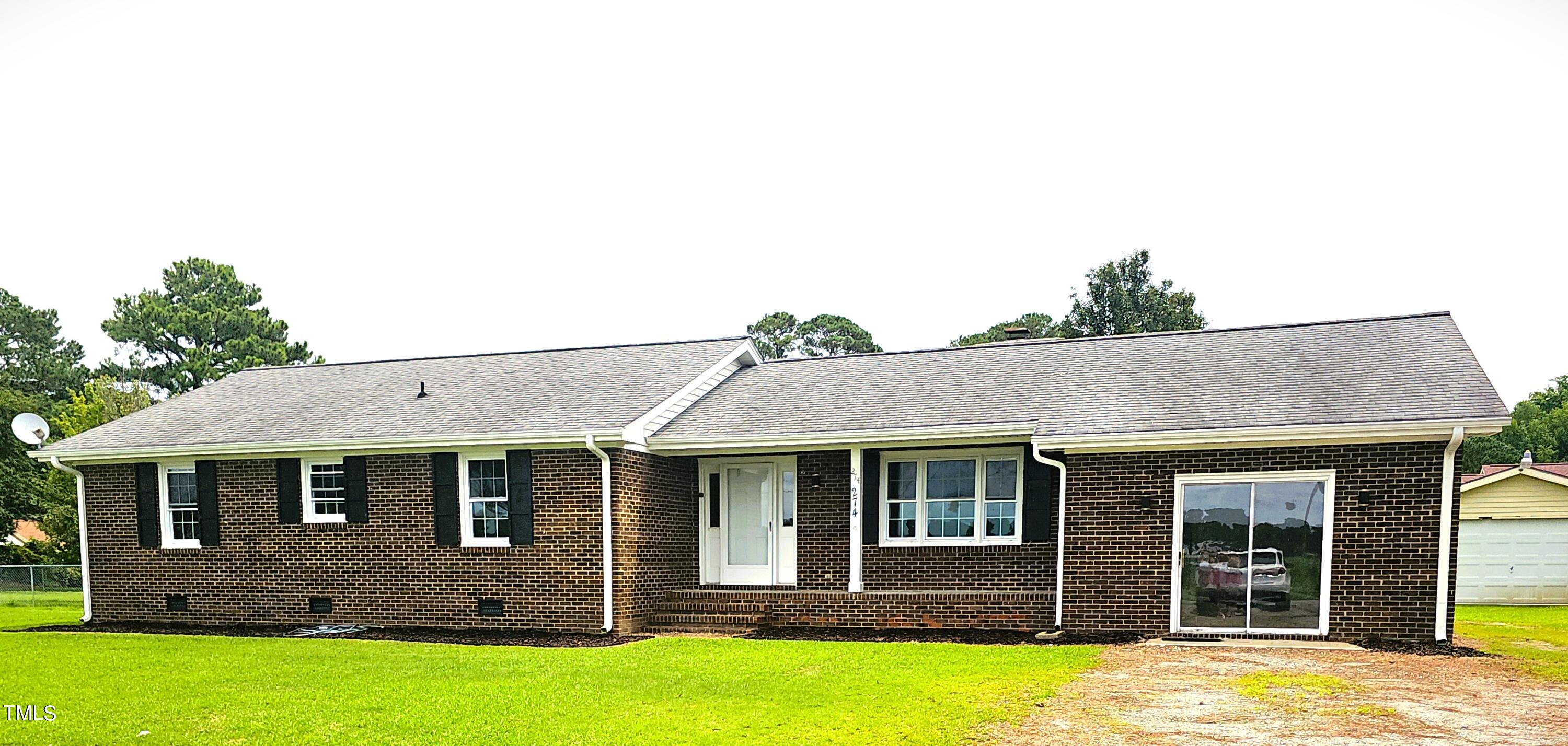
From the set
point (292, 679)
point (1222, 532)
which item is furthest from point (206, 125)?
point (1222, 532)

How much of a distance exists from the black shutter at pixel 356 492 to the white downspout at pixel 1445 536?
1319 centimetres

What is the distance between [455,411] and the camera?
1481 centimetres

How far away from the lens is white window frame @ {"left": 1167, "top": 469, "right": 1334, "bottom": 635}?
11.2m

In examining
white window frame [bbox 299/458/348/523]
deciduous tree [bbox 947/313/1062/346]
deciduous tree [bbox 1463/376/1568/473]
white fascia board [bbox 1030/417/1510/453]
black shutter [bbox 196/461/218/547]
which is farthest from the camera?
deciduous tree [bbox 947/313/1062/346]

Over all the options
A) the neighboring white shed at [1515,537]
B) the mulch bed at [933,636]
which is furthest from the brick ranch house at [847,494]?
the neighboring white shed at [1515,537]

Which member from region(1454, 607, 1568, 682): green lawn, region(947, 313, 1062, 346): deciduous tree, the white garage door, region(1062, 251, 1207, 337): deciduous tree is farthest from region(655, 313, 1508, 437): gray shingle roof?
region(947, 313, 1062, 346): deciduous tree

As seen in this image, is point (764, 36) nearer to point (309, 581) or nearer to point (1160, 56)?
point (1160, 56)

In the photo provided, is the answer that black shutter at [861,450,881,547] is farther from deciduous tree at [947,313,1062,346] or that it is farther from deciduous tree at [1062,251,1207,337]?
deciduous tree at [947,313,1062,346]

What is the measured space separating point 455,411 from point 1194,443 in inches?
394

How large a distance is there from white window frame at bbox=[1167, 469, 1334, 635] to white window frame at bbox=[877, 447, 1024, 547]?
7.55ft

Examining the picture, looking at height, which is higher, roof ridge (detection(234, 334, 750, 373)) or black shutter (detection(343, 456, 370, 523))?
roof ridge (detection(234, 334, 750, 373))

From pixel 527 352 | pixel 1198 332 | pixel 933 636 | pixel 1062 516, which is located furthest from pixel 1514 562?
pixel 527 352

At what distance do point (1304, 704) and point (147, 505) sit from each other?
1547 cm

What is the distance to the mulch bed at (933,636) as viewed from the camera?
37.8ft
